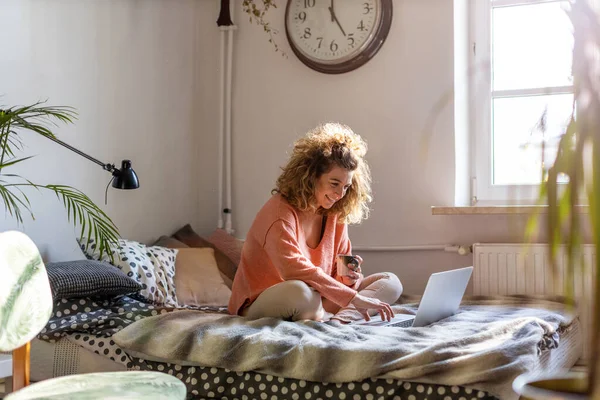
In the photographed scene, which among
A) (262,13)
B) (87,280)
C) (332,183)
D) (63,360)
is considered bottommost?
(63,360)

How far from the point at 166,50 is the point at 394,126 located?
1.15m

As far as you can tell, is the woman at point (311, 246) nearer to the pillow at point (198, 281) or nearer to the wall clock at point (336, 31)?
the pillow at point (198, 281)

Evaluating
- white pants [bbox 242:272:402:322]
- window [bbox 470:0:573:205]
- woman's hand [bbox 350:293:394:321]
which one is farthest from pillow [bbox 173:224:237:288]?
window [bbox 470:0:573:205]

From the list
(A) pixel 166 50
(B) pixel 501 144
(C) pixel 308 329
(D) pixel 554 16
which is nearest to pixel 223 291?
(C) pixel 308 329

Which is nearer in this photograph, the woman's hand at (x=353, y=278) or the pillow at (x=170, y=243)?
the woman's hand at (x=353, y=278)

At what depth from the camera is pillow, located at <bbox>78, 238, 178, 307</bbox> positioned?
2631 mm

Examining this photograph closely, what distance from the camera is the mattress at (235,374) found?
1.68 m

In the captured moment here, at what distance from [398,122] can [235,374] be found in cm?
173

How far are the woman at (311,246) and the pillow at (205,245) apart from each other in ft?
1.97

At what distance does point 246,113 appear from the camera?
3.58 m

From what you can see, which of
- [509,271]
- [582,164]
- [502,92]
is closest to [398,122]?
[502,92]

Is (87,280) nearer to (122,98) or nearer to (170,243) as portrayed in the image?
(170,243)

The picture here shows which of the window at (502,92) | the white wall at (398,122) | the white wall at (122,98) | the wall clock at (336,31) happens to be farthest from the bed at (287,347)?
the wall clock at (336,31)

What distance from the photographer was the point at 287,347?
1845 mm
